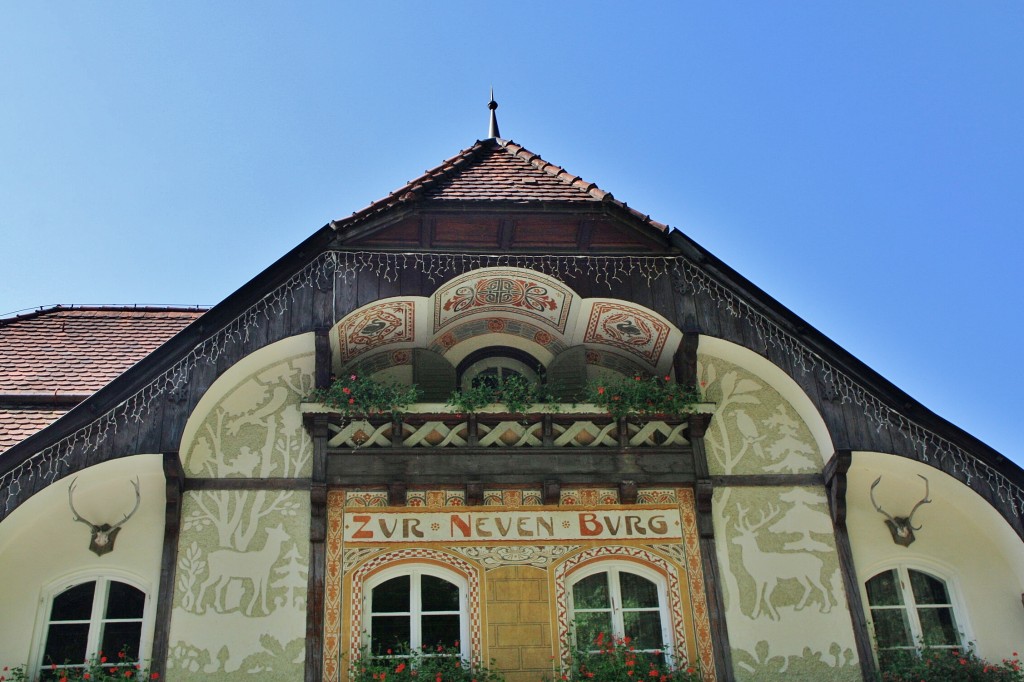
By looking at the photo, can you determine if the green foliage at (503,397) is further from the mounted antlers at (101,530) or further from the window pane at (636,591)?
the mounted antlers at (101,530)

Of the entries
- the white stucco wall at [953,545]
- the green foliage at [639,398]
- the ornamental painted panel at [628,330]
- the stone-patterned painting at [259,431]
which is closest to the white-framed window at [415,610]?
the stone-patterned painting at [259,431]

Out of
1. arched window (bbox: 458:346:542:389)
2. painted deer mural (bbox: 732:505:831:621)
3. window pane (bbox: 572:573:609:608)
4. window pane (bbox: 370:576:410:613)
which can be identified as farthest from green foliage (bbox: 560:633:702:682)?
arched window (bbox: 458:346:542:389)

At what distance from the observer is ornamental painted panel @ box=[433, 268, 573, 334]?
11.9 meters

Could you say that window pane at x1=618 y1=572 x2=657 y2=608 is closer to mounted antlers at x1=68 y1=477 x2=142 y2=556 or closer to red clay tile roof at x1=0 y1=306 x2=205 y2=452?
mounted antlers at x1=68 y1=477 x2=142 y2=556

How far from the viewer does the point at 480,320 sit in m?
12.5

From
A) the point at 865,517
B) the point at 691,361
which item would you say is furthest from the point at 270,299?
the point at 865,517

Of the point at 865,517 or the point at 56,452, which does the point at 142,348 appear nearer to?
the point at 56,452

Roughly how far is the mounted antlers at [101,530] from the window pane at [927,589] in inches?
293

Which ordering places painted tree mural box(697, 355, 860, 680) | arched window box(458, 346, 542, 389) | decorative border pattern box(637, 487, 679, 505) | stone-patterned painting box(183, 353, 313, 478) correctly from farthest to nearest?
arched window box(458, 346, 542, 389), decorative border pattern box(637, 487, 679, 505), stone-patterned painting box(183, 353, 313, 478), painted tree mural box(697, 355, 860, 680)

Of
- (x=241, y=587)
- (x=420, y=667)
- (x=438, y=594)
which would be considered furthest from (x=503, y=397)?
(x=241, y=587)

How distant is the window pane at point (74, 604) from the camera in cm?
1066

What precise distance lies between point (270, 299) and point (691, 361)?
4.24 meters

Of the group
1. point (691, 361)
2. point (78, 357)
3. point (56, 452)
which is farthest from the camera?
point (78, 357)

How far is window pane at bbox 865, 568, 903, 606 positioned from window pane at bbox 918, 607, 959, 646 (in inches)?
10.1
